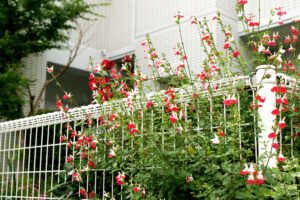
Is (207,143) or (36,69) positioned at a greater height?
(36,69)

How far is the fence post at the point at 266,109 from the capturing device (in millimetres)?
1611

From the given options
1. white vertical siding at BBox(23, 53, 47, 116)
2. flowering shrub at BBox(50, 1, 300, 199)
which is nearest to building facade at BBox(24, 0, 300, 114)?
white vertical siding at BBox(23, 53, 47, 116)

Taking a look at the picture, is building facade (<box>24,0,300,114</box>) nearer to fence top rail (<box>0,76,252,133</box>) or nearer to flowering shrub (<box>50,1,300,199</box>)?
fence top rail (<box>0,76,252,133</box>)

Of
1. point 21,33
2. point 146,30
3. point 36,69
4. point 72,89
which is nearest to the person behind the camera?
point 21,33

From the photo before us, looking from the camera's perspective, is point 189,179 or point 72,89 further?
point 72,89

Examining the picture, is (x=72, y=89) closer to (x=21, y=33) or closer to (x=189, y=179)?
(x=21, y=33)

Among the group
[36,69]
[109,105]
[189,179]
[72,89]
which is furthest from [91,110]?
[72,89]

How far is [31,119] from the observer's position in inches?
115

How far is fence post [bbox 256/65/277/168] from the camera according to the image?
1611 millimetres

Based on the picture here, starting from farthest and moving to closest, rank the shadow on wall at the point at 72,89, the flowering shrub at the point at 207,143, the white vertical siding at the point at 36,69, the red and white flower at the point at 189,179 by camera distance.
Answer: the shadow on wall at the point at 72,89
the white vertical siding at the point at 36,69
the red and white flower at the point at 189,179
the flowering shrub at the point at 207,143

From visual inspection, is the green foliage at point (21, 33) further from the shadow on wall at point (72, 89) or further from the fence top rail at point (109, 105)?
the shadow on wall at point (72, 89)

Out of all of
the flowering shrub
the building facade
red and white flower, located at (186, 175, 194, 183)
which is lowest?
red and white flower, located at (186, 175, 194, 183)

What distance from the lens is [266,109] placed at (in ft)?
5.38

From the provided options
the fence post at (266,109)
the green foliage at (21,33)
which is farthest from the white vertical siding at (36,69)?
the fence post at (266,109)
